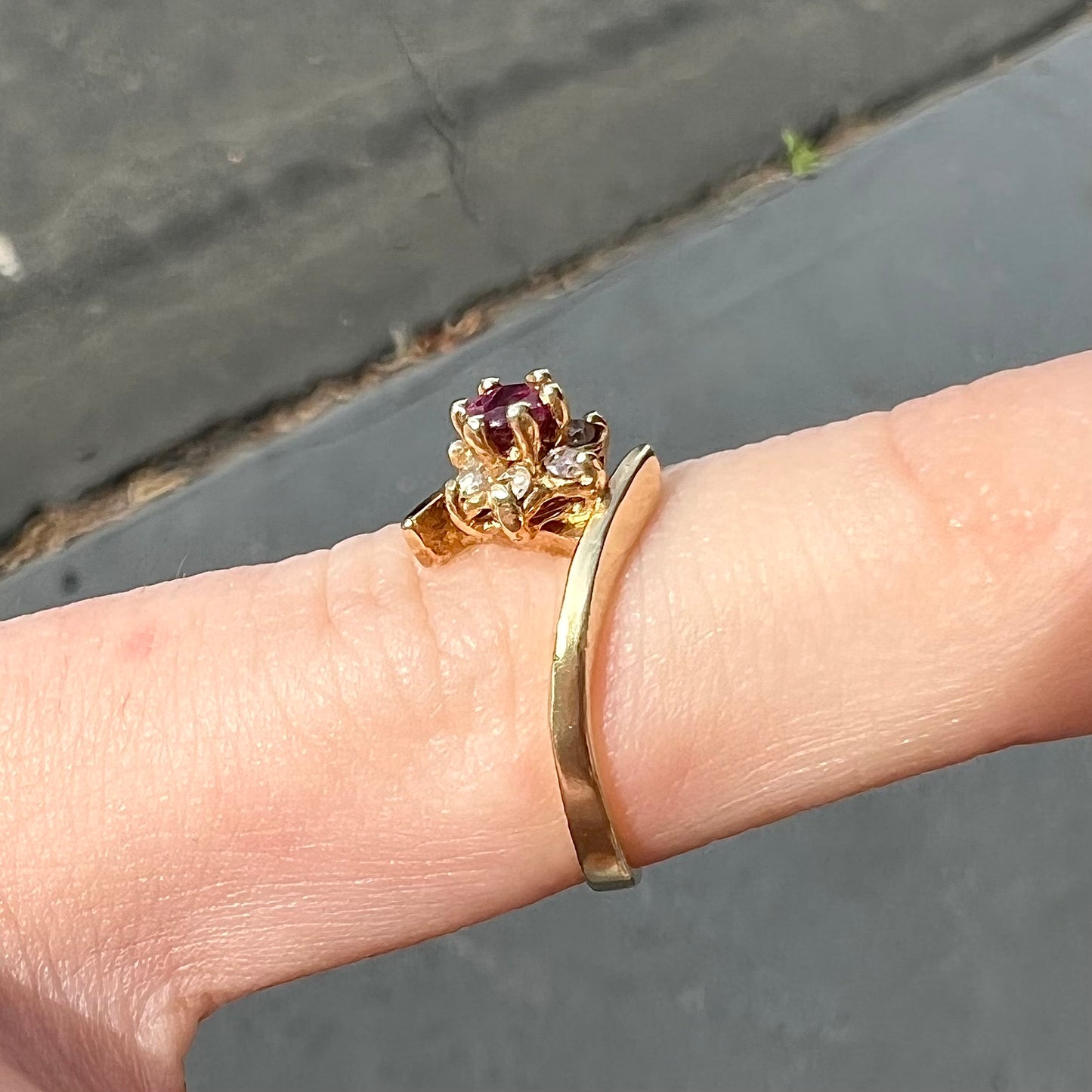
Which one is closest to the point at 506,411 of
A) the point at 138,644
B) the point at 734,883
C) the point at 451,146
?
the point at 138,644

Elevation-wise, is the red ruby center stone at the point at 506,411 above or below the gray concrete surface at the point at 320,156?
below

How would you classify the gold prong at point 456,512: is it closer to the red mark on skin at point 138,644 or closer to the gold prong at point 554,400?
the gold prong at point 554,400

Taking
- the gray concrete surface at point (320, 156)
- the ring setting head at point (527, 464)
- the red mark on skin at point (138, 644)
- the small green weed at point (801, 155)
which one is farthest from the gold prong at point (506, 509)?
the small green weed at point (801, 155)

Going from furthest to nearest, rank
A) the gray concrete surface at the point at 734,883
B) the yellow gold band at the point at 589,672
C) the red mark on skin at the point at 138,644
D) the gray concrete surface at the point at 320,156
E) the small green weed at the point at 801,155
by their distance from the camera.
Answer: the small green weed at the point at 801,155
the gray concrete surface at the point at 320,156
the gray concrete surface at the point at 734,883
the red mark on skin at the point at 138,644
the yellow gold band at the point at 589,672

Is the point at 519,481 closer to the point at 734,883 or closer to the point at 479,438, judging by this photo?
the point at 479,438

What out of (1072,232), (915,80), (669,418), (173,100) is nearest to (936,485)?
(669,418)

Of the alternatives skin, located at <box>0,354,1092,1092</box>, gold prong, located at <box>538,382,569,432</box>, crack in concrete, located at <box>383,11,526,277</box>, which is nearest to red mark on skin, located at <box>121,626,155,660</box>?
skin, located at <box>0,354,1092,1092</box>

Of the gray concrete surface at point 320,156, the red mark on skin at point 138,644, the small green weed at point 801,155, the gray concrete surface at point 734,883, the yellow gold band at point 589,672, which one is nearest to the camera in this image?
the yellow gold band at point 589,672
